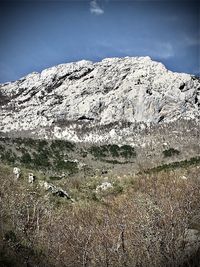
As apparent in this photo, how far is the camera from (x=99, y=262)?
11.3 metres

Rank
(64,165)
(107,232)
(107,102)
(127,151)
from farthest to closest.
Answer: (107,102)
(127,151)
(64,165)
(107,232)

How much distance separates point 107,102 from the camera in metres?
104

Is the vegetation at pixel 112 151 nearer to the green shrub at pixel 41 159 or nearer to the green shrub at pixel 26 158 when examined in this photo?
the green shrub at pixel 41 159

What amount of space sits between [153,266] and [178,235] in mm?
1412

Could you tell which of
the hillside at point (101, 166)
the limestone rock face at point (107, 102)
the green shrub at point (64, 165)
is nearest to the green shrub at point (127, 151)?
the hillside at point (101, 166)

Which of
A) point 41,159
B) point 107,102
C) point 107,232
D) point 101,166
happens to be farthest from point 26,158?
point 107,232

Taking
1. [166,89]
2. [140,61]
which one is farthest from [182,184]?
[140,61]

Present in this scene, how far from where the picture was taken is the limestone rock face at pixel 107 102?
99125mm

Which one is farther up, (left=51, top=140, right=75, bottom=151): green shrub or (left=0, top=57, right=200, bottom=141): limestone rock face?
(left=0, top=57, right=200, bottom=141): limestone rock face

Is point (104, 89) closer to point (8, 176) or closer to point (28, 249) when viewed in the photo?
point (8, 176)

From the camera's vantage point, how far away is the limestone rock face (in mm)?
99125

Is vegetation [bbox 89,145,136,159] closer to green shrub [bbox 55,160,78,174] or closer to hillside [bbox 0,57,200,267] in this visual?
hillside [bbox 0,57,200,267]

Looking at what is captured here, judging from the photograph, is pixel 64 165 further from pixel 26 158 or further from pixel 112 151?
pixel 112 151

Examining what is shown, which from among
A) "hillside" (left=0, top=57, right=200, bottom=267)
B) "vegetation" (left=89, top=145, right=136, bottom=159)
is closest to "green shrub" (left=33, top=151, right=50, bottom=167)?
"hillside" (left=0, top=57, right=200, bottom=267)
